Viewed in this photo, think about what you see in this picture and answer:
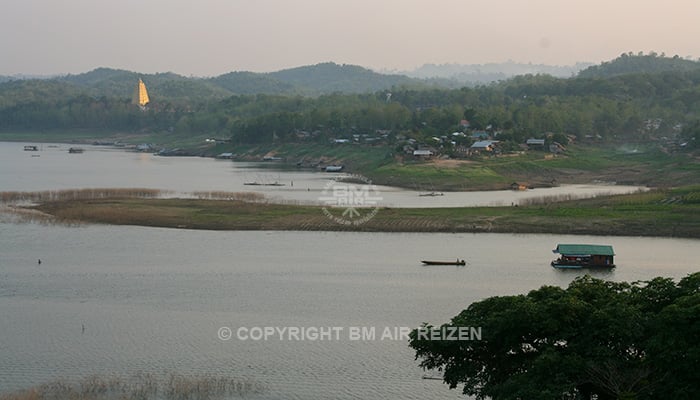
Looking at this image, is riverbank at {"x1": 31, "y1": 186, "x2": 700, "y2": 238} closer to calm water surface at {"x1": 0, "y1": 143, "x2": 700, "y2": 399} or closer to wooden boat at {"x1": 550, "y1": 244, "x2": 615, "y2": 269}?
calm water surface at {"x1": 0, "y1": 143, "x2": 700, "y2": 399}

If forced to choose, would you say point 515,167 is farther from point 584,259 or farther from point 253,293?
point 253,293

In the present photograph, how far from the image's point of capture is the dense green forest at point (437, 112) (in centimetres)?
7588

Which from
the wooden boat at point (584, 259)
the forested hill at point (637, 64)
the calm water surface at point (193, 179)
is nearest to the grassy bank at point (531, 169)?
the calm water surface at point (193, 179)

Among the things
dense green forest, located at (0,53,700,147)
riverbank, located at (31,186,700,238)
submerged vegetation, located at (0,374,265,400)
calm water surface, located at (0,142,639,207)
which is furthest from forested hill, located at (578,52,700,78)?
submerged vegetation, located at (0,374,265,400)

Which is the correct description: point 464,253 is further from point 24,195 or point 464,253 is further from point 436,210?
point 24,195

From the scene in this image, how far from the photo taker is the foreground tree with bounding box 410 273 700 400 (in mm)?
12555

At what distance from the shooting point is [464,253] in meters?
31.5

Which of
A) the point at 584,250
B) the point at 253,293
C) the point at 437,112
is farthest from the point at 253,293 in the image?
the point at 437,112

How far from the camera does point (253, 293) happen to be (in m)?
25.4

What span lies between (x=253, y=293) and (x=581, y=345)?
13.8m

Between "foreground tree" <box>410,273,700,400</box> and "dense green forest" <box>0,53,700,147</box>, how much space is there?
50.6 meters

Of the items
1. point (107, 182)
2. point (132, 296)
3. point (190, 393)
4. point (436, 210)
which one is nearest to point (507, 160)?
point (436, 210)

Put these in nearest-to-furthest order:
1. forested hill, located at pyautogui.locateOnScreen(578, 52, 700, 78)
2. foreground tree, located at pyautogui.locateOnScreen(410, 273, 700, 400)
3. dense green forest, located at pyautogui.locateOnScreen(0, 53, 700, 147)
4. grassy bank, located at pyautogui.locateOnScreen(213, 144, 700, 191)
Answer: foreground tree, located at pyautogui.locateOnScreen(410, 273, 700, 400)
grassy bank, located at pyautogui.locateOnScreen(213, 144, 700, 191)
dense green forest, located at pyautogui.locateOnScreen(0, 53, 700, 147)
forested hill, located at pyautogui.locateOnScreen(578, 52, 700, 78)

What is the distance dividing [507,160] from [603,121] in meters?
22.7
